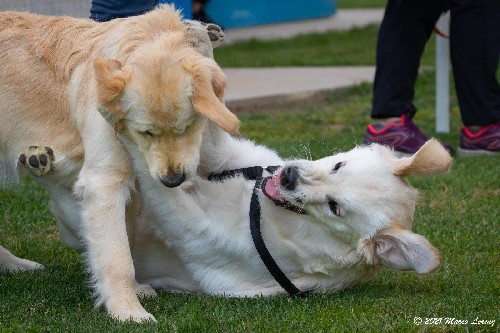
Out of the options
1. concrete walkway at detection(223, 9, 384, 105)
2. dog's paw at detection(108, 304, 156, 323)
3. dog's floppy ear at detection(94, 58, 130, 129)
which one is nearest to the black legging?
concrete walkway at detection(223, 9, 384, 105)

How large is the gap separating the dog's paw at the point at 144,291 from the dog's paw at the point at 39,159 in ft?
2.32

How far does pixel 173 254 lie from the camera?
4695 millimetres

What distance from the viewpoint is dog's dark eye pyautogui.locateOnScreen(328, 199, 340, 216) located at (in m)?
4.28

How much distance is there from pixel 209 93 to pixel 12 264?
1.68 metres

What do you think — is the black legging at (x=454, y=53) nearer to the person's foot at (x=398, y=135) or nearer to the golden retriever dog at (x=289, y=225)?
the person's foot at (x=398, y=135)

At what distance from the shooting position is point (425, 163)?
14.3 ft

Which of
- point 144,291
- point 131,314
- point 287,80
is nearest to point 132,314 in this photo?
point 131,314

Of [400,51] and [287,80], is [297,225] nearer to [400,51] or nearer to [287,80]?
[400,51]

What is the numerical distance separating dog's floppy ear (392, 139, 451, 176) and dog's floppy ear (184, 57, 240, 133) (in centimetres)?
84

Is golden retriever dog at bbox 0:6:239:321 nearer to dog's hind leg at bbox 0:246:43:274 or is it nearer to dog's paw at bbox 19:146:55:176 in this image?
dog's paw at bbox 19:146:55:176

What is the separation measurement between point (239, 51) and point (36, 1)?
156 inches

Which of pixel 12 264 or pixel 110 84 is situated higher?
pixel 110 84

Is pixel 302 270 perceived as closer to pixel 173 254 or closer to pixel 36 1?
pixel 173 254

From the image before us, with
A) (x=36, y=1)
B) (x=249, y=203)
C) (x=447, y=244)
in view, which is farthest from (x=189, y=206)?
(x=36, y=1)
